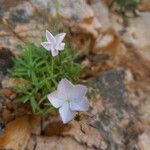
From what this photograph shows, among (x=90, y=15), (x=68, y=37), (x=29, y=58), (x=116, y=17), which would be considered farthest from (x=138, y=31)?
(x=29, y=58)

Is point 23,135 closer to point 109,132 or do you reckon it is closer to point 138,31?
point 109,132

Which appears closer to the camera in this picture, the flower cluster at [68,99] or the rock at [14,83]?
the flower cluster at [68,99]

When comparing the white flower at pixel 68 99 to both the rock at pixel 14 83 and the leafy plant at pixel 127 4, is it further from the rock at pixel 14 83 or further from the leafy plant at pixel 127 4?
the leafy plant at pixel 127 4

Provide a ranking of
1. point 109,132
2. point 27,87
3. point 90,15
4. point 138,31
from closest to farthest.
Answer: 1. point 27,87
2. point 109,132
3. point 90,15
4. point 138,31

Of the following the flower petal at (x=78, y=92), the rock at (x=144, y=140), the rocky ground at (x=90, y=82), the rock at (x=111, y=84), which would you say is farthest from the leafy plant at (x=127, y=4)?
the flower petal at (x=78, y=92)

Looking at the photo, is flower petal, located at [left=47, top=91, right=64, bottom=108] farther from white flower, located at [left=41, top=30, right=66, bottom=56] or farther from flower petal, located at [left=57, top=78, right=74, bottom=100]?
white flower, located at [left=41, top=30, right=66, bottom=56]

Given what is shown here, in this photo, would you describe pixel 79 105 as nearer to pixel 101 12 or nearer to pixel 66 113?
pixel 66 113
